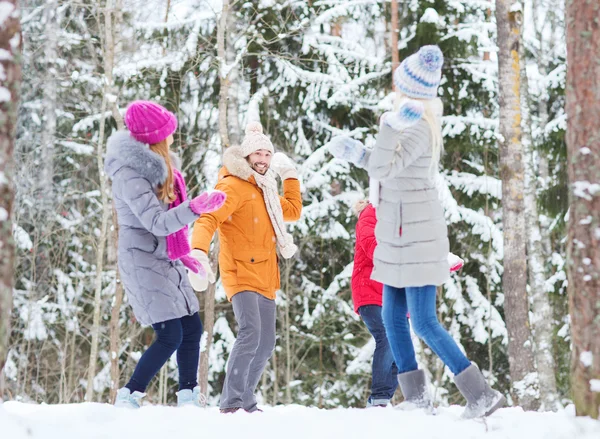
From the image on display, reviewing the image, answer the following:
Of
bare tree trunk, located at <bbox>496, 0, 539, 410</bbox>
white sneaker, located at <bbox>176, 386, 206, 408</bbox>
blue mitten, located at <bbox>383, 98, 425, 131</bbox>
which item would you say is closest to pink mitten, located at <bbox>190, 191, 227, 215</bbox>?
blue mitten, located at <bbox>383, 98, 425, 131</bbox>

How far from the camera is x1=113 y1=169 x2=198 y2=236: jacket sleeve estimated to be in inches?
168

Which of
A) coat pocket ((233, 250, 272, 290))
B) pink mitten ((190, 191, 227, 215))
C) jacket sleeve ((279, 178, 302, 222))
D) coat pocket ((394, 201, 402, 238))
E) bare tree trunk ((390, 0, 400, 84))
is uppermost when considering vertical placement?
bare tree trunk ((390, 0, 400, 84))

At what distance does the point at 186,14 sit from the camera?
13.1 meters

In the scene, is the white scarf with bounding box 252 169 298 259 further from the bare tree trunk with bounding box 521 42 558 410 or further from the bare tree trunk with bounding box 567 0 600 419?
the bare tree trunk with bounding box 521 42 558 410

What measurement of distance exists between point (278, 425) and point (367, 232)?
199 cm

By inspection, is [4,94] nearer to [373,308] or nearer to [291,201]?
[291,201]

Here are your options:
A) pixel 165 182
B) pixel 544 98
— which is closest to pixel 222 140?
pixel 165 182

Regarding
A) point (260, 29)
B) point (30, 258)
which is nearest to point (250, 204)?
point (260, 29)

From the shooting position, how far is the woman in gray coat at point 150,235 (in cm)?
434

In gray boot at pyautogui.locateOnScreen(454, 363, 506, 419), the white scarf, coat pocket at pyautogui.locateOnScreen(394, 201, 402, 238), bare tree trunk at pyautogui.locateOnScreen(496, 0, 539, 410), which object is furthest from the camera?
bare tree trunk at pyautogui.locateOnScreen(496, 0, 539, 410)

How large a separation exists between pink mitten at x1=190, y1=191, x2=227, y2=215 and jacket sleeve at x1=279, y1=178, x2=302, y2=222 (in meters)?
1.04

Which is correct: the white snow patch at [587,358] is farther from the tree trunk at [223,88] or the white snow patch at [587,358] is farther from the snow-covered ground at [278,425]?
the tree trunk at [223,88]

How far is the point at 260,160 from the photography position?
496 cm

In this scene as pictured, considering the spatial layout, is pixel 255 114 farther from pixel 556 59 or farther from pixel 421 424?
pixel 421 424
